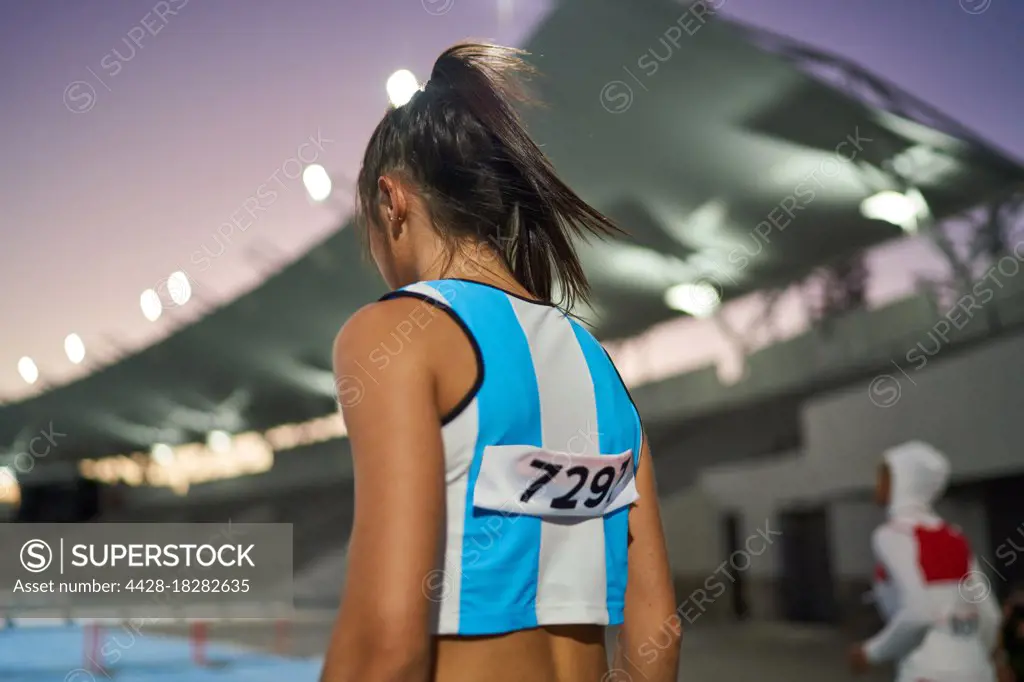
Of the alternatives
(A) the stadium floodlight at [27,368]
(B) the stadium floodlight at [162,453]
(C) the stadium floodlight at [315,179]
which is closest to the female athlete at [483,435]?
(C) the stadium floodlight at [315,179]

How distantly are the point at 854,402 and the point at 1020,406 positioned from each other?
135 centimetres

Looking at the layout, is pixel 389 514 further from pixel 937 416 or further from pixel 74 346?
pixel 937 416

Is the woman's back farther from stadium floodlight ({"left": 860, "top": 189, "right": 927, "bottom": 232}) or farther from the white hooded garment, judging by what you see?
stadium floodlight ({"left": 860, "top": 189, "right": 927, "bottom": 232})

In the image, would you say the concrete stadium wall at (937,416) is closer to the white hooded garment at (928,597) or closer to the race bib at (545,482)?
the white hooded garment at (928,597)

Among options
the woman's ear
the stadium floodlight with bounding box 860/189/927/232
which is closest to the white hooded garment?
the woman's ear

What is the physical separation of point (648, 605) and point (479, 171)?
376 mm

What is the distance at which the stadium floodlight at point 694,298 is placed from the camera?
7566 millimetres

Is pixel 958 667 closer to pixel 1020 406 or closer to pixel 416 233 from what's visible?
pixel 416 233

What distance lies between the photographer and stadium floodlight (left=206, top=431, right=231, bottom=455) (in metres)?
8.94

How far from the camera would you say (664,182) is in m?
7.11

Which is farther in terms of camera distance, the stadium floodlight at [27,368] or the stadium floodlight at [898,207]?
the stadium floodlight at [898,207]

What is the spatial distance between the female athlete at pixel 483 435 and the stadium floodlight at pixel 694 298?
6840 millimetres

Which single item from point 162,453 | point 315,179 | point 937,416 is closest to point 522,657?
point 315,179

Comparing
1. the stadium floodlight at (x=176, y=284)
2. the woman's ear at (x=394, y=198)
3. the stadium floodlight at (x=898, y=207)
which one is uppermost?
the stadium floodlight at (x=898, y=207)
